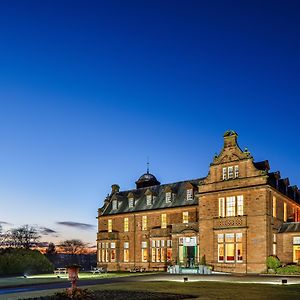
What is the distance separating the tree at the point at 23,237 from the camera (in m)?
110

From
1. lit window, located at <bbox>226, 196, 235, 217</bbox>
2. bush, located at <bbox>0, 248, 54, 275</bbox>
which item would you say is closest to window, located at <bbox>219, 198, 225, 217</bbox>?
lit window, located at <bbox>226, 196, 235, 217</bbox>

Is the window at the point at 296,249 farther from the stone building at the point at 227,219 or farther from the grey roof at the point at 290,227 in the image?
the grey roof at the point at 290,227

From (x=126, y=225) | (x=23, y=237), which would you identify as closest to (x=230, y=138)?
(x=126, y=225)

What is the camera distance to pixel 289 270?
4266cm

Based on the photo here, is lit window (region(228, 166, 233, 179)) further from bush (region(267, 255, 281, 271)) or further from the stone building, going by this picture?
bush (region(267, 255, 281, 271))

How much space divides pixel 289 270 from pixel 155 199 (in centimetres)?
2411

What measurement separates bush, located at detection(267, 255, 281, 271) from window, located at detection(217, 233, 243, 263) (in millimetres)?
3110

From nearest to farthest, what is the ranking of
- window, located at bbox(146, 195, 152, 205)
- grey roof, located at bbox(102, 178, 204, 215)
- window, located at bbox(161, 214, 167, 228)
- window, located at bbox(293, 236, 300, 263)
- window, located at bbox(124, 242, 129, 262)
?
window, located at bbox(293, 236, 300, 263), grey roof, located at bbox(102, 178, 204, 215), window, located at bbox(161, 214, 167, 228), window, located at bbox(146, 195, 152, 205), window, located at bbox(124, 242, 129, 262)

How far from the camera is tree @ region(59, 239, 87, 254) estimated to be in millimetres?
130625

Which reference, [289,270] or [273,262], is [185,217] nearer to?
[273,262]

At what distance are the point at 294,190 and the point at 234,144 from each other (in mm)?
13239

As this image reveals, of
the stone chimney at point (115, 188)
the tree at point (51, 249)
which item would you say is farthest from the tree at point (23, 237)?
the stone chimney at point (115, 188)

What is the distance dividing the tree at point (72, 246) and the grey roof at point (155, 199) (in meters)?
64.2

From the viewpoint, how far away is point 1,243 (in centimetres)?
10975
